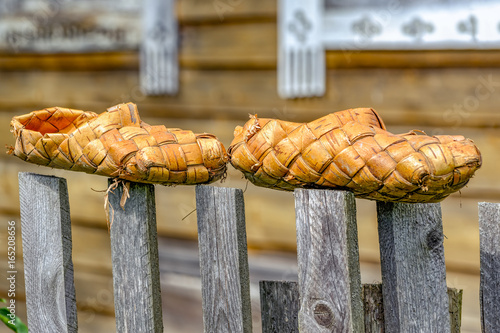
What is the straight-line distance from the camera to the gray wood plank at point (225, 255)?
110 centimetres

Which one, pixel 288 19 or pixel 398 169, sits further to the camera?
pixel 288 19

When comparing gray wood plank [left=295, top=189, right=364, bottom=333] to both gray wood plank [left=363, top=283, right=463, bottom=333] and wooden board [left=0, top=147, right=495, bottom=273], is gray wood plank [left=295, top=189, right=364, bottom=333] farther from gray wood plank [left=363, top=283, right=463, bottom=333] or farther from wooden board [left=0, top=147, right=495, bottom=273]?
wooden board [left=0, top=147, right=495, bottom=273]

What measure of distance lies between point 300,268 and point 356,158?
229 millimetres

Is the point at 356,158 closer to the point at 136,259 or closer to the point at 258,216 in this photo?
the point at 136,259

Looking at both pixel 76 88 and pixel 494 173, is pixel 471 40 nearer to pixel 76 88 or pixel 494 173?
pixel 494 173

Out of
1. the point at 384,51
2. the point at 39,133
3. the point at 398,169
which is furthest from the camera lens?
the point at 384,51

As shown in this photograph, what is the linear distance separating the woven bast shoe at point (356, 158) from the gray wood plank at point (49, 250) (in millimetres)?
455

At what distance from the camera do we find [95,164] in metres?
1.10

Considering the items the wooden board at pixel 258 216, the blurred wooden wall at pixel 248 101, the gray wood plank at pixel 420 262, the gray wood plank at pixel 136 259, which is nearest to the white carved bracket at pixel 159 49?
the blurred wooden wall at pixel 248 101

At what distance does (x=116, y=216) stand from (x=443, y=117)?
1.63 metres

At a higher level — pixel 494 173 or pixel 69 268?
pixel 494 173

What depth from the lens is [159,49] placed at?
2906 millimetres

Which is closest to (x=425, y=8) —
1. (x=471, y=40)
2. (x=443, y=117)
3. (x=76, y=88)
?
(x=471, y=40)

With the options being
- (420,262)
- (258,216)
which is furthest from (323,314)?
(258,216)
